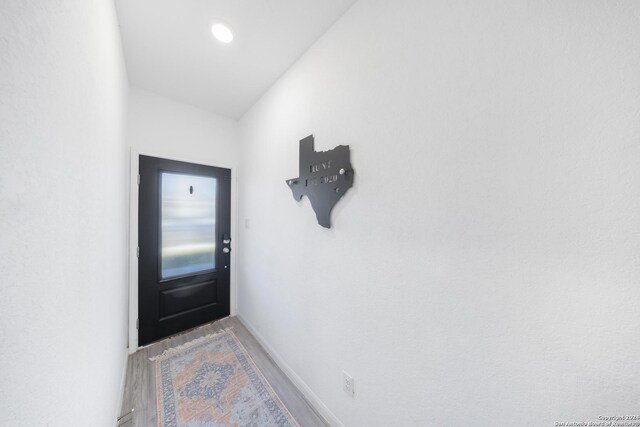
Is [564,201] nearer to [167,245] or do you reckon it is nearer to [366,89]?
[366,89]

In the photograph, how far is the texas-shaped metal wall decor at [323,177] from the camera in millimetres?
1256

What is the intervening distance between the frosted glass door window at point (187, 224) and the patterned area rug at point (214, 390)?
0.83m

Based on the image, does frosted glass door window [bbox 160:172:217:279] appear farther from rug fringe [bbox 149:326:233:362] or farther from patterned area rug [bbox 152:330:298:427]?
patterned area rug [bbox 152:330:298:427]

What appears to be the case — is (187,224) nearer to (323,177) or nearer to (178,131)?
(178,131)

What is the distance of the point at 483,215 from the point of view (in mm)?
768

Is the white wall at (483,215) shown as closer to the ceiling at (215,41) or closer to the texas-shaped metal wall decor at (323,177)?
the texas-shaped metal wall decor at (323,177)

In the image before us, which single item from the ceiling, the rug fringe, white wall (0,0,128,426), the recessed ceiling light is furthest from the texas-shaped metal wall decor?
the rug fringe

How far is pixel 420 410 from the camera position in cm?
94

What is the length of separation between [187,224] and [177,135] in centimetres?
98

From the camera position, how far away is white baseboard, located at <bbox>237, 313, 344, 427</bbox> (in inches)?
53.1

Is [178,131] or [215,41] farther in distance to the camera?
[178,131]

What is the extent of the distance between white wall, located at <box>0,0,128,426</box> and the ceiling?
0.69 meters

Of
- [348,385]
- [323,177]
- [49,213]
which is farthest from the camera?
[323,177]

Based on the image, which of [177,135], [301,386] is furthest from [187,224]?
[301,386]
